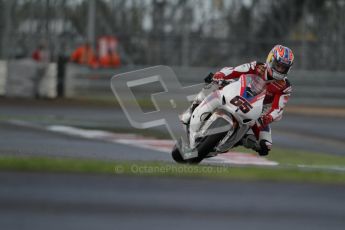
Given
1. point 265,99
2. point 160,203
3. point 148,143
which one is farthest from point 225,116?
point 148,143

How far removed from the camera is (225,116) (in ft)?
36.1

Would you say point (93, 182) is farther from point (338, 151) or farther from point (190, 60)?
point (190, 60)

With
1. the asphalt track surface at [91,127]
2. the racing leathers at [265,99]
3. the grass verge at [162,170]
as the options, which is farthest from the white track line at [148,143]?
the grass verge at [162,170]

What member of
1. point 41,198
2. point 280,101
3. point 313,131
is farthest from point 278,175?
point 313,131

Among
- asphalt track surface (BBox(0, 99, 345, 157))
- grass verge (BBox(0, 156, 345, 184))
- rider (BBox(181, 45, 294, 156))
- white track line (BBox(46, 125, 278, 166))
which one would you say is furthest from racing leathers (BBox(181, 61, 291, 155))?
asphalt track surface (BBox(0, 99, 345, 157))

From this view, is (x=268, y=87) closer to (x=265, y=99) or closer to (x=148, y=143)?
(x=265, y=99)

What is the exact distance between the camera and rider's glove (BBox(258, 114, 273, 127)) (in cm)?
1120

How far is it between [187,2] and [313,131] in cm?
720

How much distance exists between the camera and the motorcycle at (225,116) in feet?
36.1

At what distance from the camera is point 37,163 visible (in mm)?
10562

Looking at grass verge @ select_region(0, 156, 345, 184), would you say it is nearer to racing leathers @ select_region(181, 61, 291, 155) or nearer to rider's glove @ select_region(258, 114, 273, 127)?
racing leathers @ select_region(181, 61, 291, 155)

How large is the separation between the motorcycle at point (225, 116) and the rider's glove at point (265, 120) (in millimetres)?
104

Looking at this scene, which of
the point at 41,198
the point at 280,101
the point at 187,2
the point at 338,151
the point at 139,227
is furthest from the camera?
the point at 187,2

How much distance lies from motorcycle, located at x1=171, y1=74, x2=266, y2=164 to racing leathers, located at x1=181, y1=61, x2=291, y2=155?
4.7 inches
